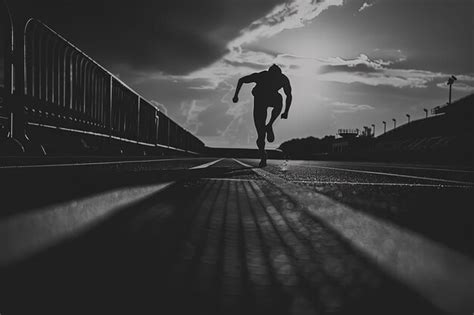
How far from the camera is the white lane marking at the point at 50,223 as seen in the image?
3.46 ft

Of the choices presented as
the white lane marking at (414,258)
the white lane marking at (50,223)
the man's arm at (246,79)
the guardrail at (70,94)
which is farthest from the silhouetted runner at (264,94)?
the white lane marking at (414,258)

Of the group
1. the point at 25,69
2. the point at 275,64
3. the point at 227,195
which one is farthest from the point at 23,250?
the point at 275,64

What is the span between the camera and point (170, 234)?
1.26 meters

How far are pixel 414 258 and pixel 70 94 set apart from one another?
32.7 ft

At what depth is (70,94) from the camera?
9.91 m

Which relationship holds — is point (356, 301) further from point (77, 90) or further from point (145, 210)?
point (77, 90)

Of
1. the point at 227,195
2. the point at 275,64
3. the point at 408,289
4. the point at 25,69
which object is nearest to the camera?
the point at 408,289

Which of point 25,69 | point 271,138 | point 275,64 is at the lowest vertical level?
point 271,138

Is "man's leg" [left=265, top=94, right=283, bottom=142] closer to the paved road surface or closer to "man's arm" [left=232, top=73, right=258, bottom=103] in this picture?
"man's arm" [left=232, top=73, right=258, bottom=103]

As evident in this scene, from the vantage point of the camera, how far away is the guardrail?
6957 millimetres

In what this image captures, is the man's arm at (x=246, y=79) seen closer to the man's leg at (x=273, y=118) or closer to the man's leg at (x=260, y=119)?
the man's leg at (x=260, y=119)

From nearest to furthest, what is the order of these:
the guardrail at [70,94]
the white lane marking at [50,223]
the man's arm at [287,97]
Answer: the white lane marking at [50,223]
the guardrail at [70,94]
the man's arm at [287,97]

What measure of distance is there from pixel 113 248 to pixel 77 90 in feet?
34.0

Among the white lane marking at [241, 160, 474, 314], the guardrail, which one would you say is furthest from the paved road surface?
the guardrail
